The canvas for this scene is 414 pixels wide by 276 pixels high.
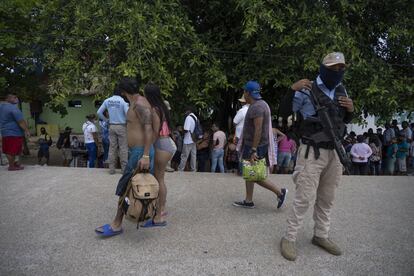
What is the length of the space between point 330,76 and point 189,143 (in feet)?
15.9

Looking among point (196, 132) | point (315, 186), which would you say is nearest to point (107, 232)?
point (315, 186)

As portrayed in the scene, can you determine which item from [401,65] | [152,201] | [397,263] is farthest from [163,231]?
[401,65]

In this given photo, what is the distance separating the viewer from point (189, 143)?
785 centimetres

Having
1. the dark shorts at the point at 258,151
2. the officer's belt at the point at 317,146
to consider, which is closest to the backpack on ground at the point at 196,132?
the dark shorts at the point at 258,151

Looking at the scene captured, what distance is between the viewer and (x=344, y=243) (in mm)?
3736

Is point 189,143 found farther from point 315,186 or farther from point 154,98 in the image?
point 315,186

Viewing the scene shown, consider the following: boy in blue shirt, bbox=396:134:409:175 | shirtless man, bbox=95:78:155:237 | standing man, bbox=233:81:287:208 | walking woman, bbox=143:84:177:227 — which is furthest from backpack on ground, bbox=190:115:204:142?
boy in blue shirt, bbox=396:134:409:175

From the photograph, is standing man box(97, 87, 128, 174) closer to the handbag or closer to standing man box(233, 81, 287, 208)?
standing man box(233, 81, 287, 208)

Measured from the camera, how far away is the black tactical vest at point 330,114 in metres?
3.31

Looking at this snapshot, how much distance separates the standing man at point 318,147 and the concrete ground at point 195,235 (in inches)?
12.3

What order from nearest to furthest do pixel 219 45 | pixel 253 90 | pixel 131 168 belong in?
pixel 131 168
pixel 253 90
pixel 219 45

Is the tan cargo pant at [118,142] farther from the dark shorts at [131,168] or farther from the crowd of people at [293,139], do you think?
the dark shorts at [131,168]

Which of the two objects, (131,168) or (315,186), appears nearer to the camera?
(315,186)

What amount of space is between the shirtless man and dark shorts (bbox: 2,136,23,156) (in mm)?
3861
